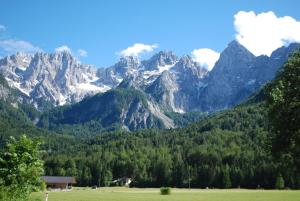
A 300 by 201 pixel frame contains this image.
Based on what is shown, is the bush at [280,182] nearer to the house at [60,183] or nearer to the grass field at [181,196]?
the grass field at [181,196]

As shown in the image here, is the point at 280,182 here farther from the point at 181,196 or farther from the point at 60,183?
the point at 60,183

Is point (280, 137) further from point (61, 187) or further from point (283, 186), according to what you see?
point (61, 187)

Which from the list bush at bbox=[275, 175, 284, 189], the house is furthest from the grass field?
the house

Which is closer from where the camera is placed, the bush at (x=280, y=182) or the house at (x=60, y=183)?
the bush at (x=280, y=182)

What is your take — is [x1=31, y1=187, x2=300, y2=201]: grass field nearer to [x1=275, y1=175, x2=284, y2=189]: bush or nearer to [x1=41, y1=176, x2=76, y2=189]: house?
[x1=275, y1=175, x2=284, y2=189]: bush

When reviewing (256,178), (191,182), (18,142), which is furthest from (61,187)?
(18,142)

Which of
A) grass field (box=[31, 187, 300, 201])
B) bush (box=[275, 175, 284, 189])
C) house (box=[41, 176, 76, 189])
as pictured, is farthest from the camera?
house (box=[41, 176, 76, 189])

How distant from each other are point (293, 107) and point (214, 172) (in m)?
159

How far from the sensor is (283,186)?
516ft

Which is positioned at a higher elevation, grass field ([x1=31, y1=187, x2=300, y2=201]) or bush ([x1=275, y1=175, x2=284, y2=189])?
bush ([x1=275, y1=175, x2=284, y2=189])

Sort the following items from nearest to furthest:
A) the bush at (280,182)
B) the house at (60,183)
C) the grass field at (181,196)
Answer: the grass field at (181,196) < the bush at (280,182) < the house at (60,183)

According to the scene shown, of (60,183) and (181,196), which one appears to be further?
(60,183)

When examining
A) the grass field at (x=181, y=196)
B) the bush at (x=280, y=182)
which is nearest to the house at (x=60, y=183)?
the grass field at (x=181, y=196)

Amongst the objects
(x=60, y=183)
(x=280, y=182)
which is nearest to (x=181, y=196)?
(x=280, y=182)
